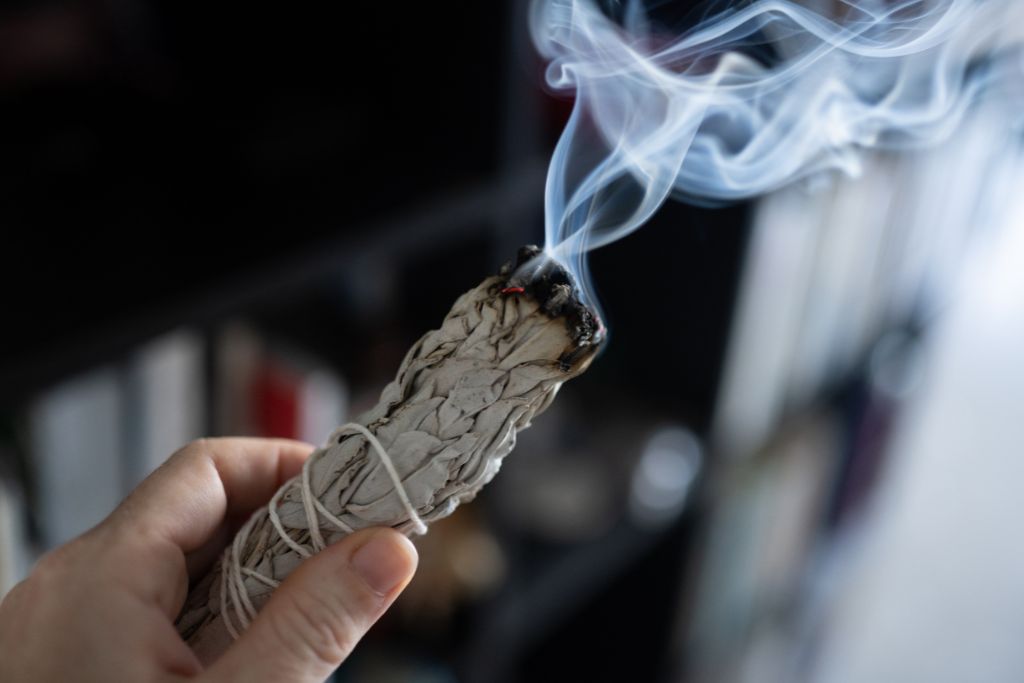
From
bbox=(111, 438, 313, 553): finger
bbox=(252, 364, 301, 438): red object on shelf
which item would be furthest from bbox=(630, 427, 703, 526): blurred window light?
bbox=(111, 438, 313, 553): finger

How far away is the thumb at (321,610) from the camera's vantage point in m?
0.43

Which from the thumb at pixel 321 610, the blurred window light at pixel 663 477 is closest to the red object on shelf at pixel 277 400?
the thumb at pixel 321 610

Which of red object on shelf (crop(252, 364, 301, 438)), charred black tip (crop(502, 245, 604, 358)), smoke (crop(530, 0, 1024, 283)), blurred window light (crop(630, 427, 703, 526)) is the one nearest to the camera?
charred black tip (crop(502, 245, 604, 358))

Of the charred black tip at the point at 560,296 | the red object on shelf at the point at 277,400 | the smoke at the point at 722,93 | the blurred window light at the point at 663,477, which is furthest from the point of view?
the blurred window light at the point at 663,477

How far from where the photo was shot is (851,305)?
1.61 meters

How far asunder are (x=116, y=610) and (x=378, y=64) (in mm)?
706

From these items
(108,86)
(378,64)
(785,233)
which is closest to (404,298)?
(378,64)

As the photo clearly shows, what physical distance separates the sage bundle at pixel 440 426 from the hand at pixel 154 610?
0.02m

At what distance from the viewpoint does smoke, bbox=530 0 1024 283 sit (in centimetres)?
65

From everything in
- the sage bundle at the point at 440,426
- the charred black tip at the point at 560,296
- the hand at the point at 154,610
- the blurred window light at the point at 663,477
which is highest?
the charred black tip at the point at 560,296

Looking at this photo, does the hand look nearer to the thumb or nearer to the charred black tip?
the thumb

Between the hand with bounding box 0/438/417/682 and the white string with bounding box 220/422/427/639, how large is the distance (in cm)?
2

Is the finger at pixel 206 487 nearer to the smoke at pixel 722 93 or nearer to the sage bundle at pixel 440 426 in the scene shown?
the sage bundle at pixel 440 426

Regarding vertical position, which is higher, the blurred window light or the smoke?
Result: the smoke
